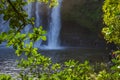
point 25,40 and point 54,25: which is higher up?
point 54,25

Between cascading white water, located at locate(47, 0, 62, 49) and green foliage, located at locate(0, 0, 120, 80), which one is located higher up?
cascading white water, located at locate(47, 0, 62, 49)

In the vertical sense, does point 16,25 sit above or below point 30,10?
below

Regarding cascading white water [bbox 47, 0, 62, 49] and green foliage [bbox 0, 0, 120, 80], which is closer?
green foliage [bbox 0, 0, 120, 80]

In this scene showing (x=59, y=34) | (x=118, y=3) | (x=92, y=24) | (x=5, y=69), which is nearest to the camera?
(x=118, y=3)

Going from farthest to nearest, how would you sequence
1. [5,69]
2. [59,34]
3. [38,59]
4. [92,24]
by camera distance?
[59,34] < [92,24] < [5,69] < [38,59]

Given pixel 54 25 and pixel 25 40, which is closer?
pixel 25 40

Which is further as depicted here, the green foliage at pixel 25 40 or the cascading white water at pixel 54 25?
the cascading white water at pixel 54 25

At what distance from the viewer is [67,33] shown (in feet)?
204

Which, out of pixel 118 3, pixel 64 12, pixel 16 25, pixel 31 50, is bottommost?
pixel 31 50

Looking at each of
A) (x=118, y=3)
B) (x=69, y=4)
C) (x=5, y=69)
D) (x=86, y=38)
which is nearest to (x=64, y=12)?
(x=69, y=4)

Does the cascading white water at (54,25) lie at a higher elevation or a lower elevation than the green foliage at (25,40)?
higher

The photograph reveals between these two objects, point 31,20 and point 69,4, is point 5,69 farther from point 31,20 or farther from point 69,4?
point 69,4

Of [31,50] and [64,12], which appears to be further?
[64,12]

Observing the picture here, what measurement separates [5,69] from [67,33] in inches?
1206
